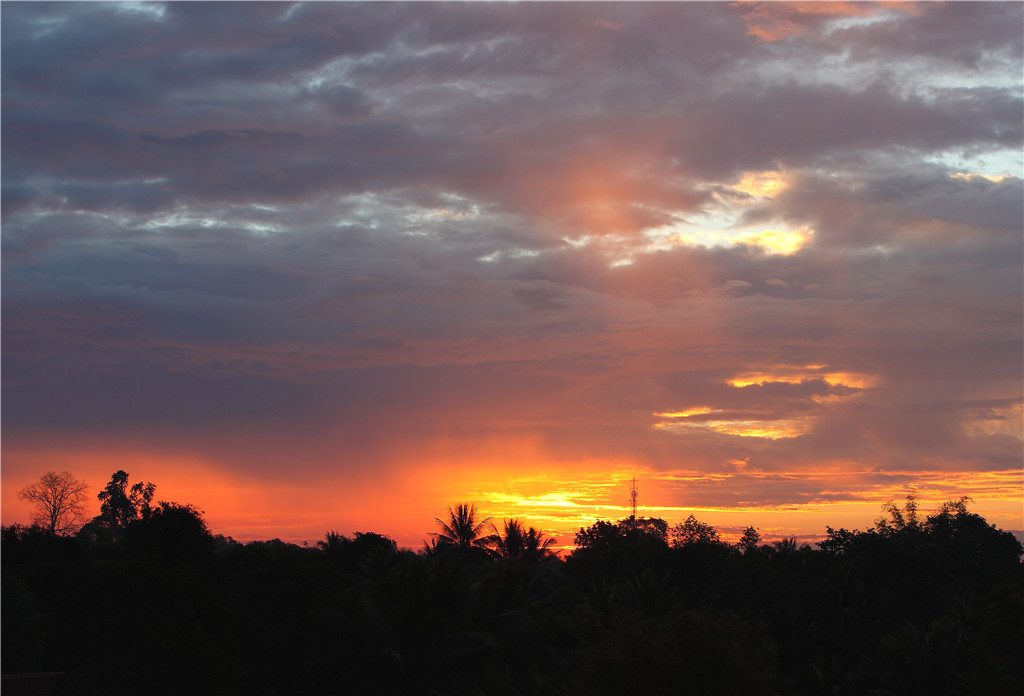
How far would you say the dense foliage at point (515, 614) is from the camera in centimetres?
1952

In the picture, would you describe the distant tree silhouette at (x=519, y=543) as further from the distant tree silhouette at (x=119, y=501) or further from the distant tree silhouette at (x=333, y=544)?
the distant tree silhouette at (x=119, y=501)

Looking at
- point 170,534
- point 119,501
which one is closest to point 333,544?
point 170,534

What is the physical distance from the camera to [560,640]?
41375 millimetres

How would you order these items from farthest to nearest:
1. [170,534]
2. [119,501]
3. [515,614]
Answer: [119,501] < [170,534] < [515,614]

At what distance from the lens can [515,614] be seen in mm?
39812

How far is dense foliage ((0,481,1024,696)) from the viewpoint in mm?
19516

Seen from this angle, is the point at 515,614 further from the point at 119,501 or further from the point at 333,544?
the point at 119,501

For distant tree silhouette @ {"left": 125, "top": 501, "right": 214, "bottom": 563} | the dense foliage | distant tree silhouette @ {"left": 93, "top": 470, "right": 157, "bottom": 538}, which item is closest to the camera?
the dense foliage

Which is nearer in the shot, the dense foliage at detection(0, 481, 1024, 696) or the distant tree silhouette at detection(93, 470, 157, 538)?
the dense foliage at detection(0, 481, 1024, 696)

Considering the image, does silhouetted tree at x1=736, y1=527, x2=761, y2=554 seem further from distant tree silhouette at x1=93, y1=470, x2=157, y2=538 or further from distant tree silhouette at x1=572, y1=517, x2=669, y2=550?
distant tree silhouette at x1=93, y1=470, x2=157, y2=538

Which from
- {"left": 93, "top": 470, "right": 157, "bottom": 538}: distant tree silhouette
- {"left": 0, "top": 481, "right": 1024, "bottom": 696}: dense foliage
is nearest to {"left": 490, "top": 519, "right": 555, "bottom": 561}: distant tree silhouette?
{"left": 0, "top": 481, "right": 1024, "bottom": 696}: dense foliage

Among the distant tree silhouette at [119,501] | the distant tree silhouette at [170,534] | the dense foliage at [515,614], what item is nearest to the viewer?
the dense foliage at [515,614]

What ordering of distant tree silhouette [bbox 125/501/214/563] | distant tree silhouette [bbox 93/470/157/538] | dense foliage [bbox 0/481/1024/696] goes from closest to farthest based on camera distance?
1. dense foliage [bbox 0/481/1024/696]
2. distant tree silhouette [bbox 125/501/214/563]
3. distant tree silhouette [bbox 93/470/157/538]

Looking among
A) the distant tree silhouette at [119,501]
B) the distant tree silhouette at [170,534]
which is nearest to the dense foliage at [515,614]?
the distant tree silhouette at [170,534]
